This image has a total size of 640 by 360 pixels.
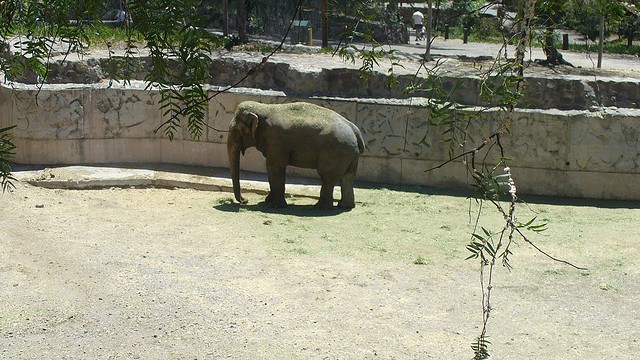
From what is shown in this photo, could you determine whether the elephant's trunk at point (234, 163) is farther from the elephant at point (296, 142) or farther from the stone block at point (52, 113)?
the stone block at point (52, 113)

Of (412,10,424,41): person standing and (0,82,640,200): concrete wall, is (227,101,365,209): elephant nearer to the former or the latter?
(0,82,640,200): concrete wall

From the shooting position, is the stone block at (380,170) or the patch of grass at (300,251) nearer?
the patch of grass at (300,251)

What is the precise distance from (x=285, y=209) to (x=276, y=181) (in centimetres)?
37

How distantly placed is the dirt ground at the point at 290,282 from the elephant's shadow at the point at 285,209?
0.09 ft

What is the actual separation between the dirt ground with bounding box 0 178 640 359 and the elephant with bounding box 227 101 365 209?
0.39 metres

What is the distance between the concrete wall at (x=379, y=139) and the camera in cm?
1216

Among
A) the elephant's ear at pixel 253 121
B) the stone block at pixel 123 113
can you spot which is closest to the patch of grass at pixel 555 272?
the elephant's ear at pixel 253 121

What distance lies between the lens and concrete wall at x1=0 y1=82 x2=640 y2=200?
39.9ft

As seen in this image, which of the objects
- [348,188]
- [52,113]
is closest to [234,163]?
[348,188]

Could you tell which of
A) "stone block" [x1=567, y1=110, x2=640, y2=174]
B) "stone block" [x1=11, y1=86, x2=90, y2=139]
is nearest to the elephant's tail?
"stone block" [x1=567, y1=110, x2=640, y2=174]

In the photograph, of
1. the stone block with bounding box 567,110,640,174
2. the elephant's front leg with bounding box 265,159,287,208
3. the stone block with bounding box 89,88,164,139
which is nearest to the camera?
the elephant's front leg with bounding box 265,159,287,208

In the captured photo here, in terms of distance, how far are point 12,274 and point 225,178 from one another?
186 inches

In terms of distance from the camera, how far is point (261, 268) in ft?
27.5

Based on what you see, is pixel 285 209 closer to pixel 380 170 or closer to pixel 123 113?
pixel 380 170
